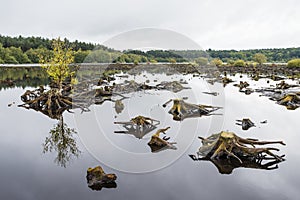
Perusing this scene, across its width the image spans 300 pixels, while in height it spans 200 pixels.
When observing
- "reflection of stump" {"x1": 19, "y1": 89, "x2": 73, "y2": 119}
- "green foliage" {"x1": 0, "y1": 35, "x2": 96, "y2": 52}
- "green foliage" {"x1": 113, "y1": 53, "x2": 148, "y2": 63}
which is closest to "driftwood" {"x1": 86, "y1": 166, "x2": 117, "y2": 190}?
"reflection of stump" {"x1": 19, "y1": 89, "x2": 73, "y2": 119}

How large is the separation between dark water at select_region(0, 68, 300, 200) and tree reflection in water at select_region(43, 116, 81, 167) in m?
0.17

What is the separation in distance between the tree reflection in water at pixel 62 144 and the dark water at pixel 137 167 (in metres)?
0.17

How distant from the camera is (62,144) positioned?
8312 millimetres

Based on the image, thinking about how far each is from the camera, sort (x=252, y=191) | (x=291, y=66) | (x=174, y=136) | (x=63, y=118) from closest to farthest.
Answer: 1. (x=252, y=191)
2. (x=174, y=136)
3. (x=63, y=118)
4. (x=291, y=66)

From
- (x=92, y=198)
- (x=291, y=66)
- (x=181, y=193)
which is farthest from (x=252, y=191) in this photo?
(x=291, y=66)

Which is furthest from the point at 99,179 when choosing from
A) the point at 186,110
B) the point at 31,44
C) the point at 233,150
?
the point at 31,44

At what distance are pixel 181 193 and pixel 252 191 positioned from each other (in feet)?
4.53

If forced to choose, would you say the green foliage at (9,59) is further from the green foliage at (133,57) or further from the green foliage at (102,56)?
the green foliage at (133,57)

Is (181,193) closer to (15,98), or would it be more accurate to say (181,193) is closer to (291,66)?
(15,98)

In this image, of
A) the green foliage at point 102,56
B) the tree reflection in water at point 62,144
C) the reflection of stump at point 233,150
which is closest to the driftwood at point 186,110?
the tree reflection in water at point 62,144

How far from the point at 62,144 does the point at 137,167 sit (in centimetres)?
278

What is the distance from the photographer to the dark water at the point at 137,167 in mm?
5434

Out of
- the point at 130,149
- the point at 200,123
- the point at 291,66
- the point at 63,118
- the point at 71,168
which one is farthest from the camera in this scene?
the point at 291,66

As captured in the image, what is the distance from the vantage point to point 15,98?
54.9ft
